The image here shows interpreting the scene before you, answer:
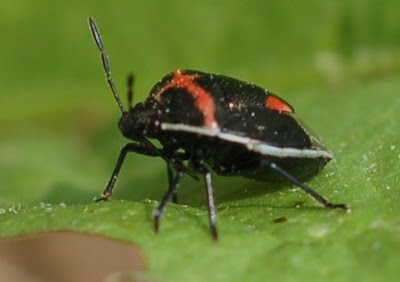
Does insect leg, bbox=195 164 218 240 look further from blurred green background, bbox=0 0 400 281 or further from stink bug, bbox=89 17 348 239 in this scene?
blurred green background, bbox=0 0 400 281

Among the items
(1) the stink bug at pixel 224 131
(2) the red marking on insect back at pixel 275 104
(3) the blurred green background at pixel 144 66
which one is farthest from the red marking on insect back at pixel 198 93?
(3) the blurred green background at pixel 144 66

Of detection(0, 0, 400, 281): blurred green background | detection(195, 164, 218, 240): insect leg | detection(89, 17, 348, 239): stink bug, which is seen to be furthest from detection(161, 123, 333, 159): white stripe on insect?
detection(0, 0, 400, 281): blurred green background

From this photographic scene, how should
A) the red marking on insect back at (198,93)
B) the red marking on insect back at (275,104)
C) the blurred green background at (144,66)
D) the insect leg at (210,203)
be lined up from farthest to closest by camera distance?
the blurred green background at (144,66) → the red marking on insect back at (275,104) → the red marking on insect back at (198,93) → the insect leg at (210,203)

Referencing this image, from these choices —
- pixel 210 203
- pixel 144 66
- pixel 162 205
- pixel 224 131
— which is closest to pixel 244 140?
pixel 224 131

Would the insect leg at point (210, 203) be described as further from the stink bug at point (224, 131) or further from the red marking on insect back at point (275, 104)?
the red marking on insect back at point (275, 104)

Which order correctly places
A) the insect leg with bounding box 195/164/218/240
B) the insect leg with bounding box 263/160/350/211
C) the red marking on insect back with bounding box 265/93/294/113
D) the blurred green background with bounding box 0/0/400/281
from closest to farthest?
the insect leg with bounding box 195/164/218/240 < the insect leg with bounding box 263/160/350/211 < the red marking on insect back with bounding box 265/93/294/113 < the blurred green background with bounding box 0/0/400/281

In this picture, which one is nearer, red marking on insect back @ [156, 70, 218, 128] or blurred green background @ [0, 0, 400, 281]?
red marking on insect back @ [156, 70, 218, 128]
